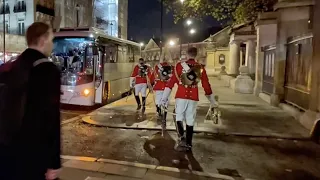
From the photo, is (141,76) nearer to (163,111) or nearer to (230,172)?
(163,111)

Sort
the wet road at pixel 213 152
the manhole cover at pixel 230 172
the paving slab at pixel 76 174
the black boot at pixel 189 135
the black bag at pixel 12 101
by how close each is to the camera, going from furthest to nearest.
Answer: the black boot at pixel 189 135
the wet road at pixel 213 152
the manhole cover at pixel 230 172
the paving slab at pixel 76 174
the black bag at pixel 12 101

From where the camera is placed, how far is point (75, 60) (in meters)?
12.9

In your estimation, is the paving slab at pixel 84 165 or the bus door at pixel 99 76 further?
the bus door at pixel 99 76

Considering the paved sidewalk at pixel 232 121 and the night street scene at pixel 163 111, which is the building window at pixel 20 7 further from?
the paved sidewalk at pixel 232 121

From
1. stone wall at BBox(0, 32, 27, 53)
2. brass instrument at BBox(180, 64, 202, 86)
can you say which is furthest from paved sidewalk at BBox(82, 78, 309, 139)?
stone wall at BBox(0, 32, 27, 53)

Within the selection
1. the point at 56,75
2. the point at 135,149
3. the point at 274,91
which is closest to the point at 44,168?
the point at 56,75

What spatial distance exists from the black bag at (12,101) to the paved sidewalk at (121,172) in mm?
2787

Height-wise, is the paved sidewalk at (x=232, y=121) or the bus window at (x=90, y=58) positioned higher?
the bus window at (x=90, y=58)

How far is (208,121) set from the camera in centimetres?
969

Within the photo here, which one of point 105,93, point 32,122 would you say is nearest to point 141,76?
point 105,93

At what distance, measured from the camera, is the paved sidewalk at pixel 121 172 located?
505 centimetres

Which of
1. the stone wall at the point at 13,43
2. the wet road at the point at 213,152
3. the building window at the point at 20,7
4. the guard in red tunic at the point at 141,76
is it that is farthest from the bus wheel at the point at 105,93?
the building window at the point at 20,7

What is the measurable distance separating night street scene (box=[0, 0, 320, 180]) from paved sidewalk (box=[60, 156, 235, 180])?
0.02 metres

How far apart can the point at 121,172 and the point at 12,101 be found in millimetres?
3264
